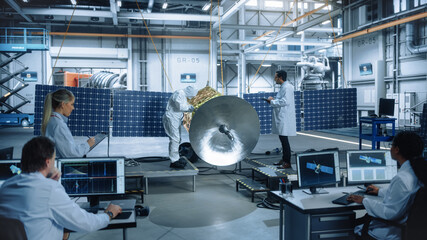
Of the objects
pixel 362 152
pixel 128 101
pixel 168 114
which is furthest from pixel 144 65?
pixel 362 152

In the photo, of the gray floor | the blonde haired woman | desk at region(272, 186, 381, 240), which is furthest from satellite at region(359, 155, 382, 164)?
the blonde haired woman

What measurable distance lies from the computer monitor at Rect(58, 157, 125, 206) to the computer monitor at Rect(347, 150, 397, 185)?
2.59m

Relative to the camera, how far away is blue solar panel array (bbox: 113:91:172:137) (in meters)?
8.28

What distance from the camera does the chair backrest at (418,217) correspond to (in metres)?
2.53

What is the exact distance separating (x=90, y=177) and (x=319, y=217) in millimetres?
2297

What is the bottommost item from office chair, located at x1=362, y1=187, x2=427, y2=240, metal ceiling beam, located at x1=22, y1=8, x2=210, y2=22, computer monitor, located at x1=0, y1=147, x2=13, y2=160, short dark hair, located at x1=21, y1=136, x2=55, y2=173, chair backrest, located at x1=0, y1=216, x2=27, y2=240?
office chair, located at x1=362, y1=187, x2=427, y2=240

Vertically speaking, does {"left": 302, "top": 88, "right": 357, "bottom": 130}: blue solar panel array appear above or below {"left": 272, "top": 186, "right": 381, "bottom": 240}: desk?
above

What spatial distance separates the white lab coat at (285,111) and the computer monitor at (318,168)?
3.02 metres

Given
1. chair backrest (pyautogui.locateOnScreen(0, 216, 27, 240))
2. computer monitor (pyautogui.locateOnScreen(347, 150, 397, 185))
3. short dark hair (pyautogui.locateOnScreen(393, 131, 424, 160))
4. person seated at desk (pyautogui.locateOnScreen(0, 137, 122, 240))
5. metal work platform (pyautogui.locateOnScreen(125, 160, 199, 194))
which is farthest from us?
metal work platform (pyautogui.locateOnScreen(125, 160, 199, 194))

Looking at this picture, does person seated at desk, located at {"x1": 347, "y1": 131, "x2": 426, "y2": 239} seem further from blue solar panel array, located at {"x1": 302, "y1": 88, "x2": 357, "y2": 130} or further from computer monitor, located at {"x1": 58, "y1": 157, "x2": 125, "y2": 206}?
blue solar panel array, located at {"x1": 302, "y1": 88, "x2": 357, "y2": 130}

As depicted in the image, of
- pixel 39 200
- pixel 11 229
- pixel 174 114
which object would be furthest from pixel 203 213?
pixel 11 229

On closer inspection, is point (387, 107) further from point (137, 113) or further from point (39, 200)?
point (39, 200)

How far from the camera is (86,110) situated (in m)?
8.13

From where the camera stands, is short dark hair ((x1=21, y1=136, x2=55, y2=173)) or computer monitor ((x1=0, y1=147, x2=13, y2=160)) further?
computer monitor ((x1=0, y1=147, x2=13, y2=160))
